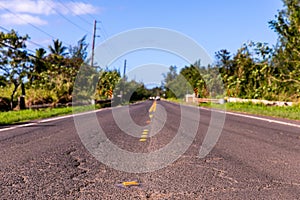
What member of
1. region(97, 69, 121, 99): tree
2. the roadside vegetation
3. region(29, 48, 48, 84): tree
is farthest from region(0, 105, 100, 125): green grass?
region(97, 69, 121, 99): tree

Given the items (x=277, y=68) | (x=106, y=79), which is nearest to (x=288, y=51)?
(x=277, y=68)

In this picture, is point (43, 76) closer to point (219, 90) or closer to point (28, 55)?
point (28, 55)

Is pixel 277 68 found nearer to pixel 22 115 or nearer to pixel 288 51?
pixel 288 51

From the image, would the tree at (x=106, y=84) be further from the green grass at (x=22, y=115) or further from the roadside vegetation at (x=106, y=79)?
the green grass at (x=22, y=115)

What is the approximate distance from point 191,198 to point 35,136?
18.9ft

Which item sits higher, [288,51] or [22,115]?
[288,51]

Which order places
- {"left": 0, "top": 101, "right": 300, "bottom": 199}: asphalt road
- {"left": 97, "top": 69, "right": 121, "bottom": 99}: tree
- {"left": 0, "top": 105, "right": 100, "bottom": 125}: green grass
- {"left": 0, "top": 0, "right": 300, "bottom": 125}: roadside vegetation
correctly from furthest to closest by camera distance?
{"left": 97, "top": 69, "right": 121, "bottom": 99}: tree
{"left": 0, "top": 0, "right": 300, "bottom": 125}: roadside vegetation
{"left": 0, "top": 105, "right": 100, "bottom": 125}: green grass
{"left": 0, "top": 101, "right": 300, "bottom": 199}: asphalt road

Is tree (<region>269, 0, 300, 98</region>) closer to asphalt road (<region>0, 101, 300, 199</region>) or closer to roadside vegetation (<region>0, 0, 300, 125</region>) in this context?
roadside vegetation (<region>0, 0, 300, 125</region>)

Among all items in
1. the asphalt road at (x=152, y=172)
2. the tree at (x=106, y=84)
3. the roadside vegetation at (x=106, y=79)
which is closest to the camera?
the asphalt road at (x=152, y=172)

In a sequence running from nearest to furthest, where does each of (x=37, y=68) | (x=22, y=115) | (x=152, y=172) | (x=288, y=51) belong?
(x=152, y=172) < (x=22, y=115) < (x=288, y=51) < (x=37, y=68)

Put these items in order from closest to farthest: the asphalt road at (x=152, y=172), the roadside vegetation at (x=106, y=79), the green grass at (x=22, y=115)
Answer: the asphalt road at (x=152, y=172) → the green grass at (x=22, y=115) → the roadside vegetation at (x=106, y=79)

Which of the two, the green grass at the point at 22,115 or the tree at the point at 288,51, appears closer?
the green grass at the point at 22,115

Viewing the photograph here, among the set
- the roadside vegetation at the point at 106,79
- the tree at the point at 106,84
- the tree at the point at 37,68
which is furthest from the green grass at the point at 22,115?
the tree at the point at 106,84

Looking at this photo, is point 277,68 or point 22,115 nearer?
point 22,115
